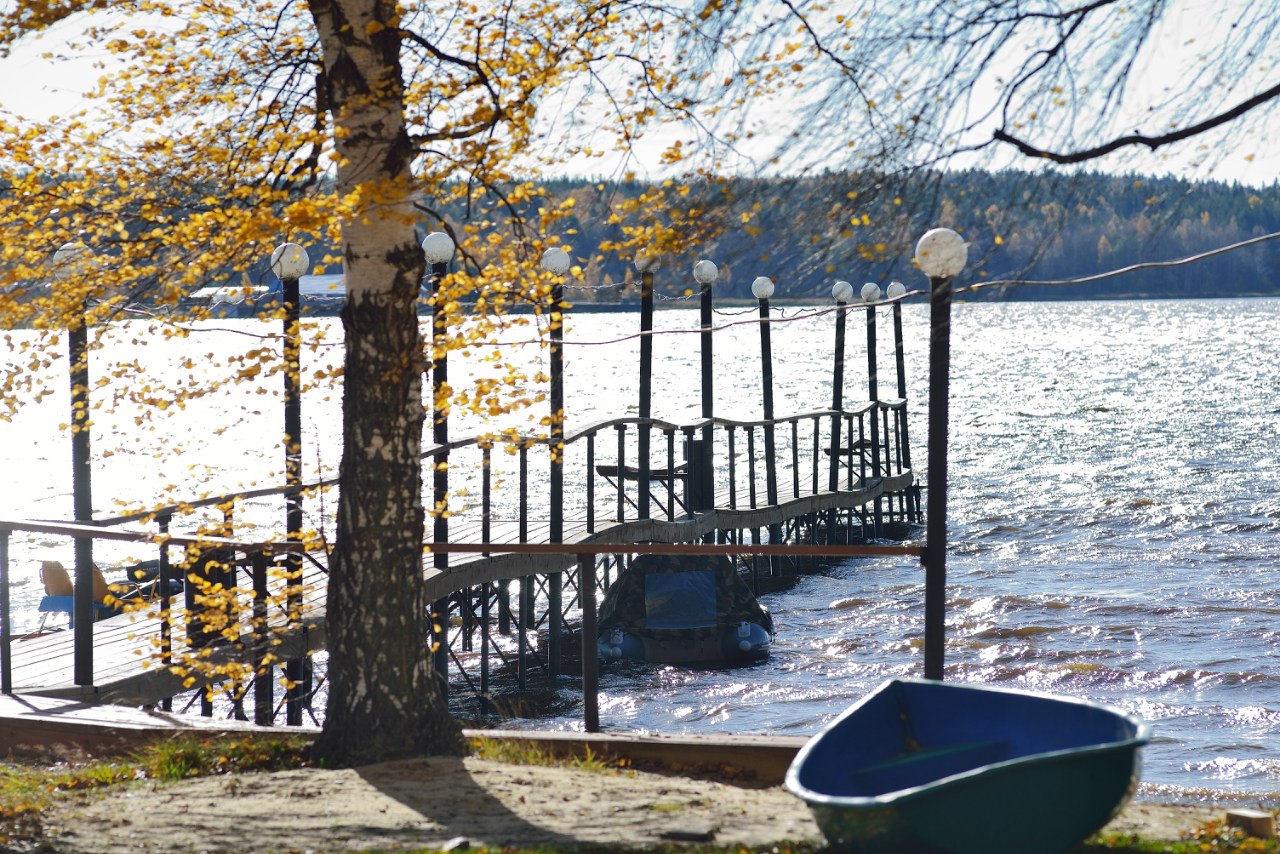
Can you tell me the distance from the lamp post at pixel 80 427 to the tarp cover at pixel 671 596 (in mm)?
8785

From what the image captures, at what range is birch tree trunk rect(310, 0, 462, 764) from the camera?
19.9 feet

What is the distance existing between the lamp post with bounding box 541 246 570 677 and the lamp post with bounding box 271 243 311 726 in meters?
1.41

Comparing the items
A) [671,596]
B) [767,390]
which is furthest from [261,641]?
[767,390]

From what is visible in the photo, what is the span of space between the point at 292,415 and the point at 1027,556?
2085 centimetres

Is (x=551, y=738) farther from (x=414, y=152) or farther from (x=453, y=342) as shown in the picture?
(x=414, y=152)

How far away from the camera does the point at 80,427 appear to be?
7801 millimetres

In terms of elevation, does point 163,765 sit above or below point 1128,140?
below

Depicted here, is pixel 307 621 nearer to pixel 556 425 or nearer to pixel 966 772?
pixel 556 425

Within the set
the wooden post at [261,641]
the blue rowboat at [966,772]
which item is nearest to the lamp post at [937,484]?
the blue rowboat at [966,772]

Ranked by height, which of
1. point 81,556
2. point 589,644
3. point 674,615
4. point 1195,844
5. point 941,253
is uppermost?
point 941,253

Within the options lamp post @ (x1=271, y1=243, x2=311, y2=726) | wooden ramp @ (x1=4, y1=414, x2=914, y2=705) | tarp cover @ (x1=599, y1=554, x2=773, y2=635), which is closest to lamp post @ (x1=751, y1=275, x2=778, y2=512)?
wooden ramp @ (x1=4, y1=414, x2=914, y2=705)

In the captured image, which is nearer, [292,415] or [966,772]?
[966,772]

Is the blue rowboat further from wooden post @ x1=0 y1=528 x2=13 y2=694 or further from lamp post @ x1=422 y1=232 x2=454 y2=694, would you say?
wooden post @ x1=0 y1=528 x2=13 y2=694

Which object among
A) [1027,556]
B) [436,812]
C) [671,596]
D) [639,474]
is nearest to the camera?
[436,812]
